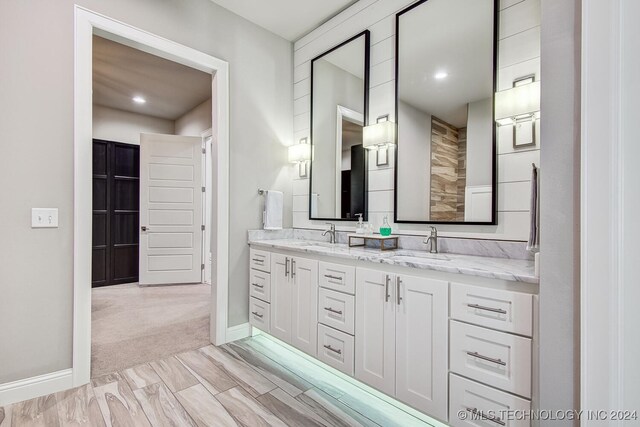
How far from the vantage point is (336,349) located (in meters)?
2.02

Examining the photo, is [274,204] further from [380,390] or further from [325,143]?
[380,390]

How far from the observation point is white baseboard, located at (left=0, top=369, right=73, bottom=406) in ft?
5.87

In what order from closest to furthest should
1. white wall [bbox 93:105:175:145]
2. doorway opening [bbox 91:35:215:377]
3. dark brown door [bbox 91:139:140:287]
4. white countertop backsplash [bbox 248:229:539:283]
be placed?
white countertop backsplash [bbox 248:229:539:283], doorway opening [bbox 91:35:215:377], dark brown door [bbox 91:139:140:287], white wall [bbox 93:105:175:145]

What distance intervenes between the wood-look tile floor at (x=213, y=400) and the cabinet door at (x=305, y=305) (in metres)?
0.23

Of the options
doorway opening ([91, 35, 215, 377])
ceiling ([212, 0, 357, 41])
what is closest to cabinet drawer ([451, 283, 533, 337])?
ceiling ([212, 0, 357, 41])

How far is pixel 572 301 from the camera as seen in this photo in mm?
1075

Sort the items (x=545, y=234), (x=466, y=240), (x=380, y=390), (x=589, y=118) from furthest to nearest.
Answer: (x=466, y=240) → (x=380, y=390) → (x=545, y=234) → (x=589, y=118)

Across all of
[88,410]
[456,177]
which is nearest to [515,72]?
[456,177]

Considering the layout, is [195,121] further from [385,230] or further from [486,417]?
[486,417]

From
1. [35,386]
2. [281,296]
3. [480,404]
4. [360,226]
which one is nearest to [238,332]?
[281,296]

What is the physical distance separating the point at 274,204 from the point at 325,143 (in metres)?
0.79

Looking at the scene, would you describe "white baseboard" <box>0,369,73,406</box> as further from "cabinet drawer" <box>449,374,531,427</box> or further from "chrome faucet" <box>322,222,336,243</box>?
"cabinet drawer" <box>449,374,531,427</box>

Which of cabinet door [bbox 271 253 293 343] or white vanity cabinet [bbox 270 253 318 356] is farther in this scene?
cabinet door [bbox 271 253 293 343]

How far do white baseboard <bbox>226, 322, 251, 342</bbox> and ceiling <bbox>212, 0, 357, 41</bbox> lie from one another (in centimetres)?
292
